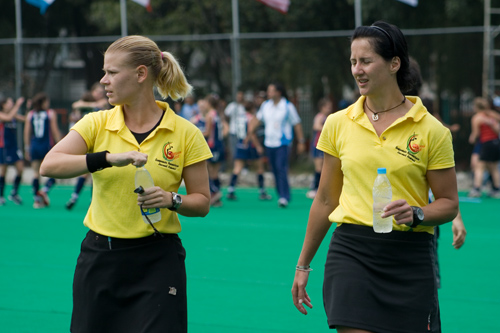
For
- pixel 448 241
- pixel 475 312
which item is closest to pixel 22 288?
pixel 475 312

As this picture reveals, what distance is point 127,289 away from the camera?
12.4 feet

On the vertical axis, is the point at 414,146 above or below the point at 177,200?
above

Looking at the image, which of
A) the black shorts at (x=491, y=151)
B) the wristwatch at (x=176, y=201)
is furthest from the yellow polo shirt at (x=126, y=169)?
the black shorts at (x=491, y=151)

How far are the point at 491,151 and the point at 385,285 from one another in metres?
13.0

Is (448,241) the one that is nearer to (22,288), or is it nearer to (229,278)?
(229,278)

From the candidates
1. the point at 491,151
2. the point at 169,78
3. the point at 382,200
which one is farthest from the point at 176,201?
the point at 491,151

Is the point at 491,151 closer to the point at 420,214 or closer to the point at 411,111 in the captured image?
the point at 411,111

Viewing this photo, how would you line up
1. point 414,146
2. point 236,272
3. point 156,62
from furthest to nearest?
point 236,272
point 156,62
point 414,146

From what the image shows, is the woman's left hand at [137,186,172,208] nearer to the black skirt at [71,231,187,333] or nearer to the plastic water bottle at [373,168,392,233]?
the black skirt at [71,231,187,333]

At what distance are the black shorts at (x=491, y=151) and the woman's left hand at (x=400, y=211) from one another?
514 inches

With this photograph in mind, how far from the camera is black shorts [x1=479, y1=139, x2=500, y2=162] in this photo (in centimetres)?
1584

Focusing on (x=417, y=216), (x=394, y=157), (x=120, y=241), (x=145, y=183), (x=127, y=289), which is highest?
(x=394, y=157)

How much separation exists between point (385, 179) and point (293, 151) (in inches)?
594

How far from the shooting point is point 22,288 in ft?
25.8
